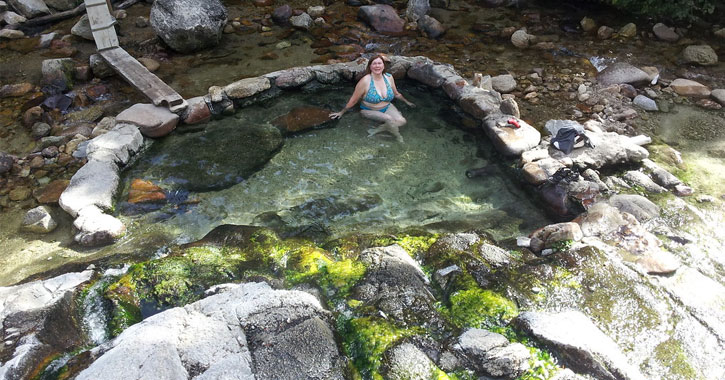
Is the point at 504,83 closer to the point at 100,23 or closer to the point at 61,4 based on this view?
the point at 100,23

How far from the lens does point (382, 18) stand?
8.31 m

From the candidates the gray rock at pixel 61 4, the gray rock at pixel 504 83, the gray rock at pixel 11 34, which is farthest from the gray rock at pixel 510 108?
the gray rock at pixel 61 4

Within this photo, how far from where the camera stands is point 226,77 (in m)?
6.85

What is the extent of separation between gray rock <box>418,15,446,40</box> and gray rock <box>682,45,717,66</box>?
3580mm

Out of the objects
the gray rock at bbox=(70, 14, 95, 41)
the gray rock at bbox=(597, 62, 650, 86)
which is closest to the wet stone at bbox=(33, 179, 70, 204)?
the gray rock at bbox=(70, 14, 95, 41)

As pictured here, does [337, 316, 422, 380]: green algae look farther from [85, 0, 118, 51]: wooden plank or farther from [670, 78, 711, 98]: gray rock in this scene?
[85, 0, 118, 51]: wooden plank

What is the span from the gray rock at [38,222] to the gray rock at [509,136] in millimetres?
4386

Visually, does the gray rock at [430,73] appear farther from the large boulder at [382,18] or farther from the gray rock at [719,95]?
the gray rock at [719,95]

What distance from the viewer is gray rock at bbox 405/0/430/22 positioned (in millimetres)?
8383

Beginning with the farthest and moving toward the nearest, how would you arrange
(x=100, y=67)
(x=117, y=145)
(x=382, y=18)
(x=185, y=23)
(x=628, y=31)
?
1. (x=382, y=18)
2. (x=628, y=31)
3. (x=185, y=23)
4. (x=100, y=67)
5. (x=117, y=145)

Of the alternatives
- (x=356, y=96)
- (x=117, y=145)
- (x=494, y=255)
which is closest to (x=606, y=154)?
(x=494, y=255)

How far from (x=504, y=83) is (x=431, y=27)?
2.09 metres

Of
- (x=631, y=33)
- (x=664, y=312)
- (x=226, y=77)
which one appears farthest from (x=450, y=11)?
(x=664, y=312)

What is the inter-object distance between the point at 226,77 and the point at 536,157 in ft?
14.2
